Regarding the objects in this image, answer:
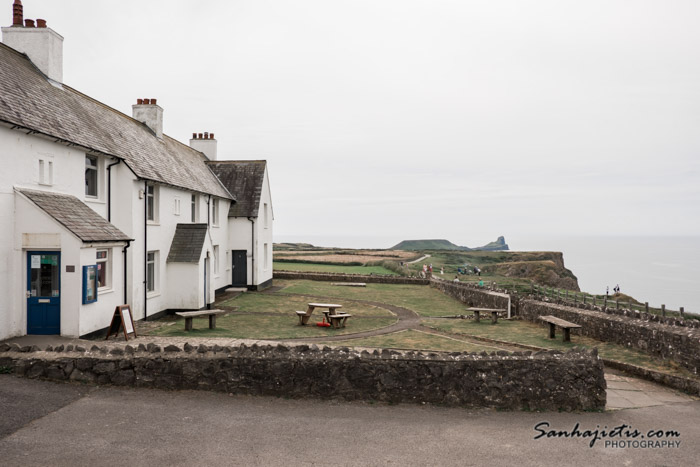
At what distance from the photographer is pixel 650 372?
1189 centimetres

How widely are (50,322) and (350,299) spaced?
1621cm

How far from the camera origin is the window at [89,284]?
1315cm

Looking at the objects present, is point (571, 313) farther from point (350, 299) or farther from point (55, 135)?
point (55, 135)

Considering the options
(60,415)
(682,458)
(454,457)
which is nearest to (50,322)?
(60,415)

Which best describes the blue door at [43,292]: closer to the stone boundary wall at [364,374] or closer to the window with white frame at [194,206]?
the stone boundary wall at [364,374]

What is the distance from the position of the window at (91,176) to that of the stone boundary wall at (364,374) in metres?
7.91

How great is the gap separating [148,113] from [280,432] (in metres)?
22.0

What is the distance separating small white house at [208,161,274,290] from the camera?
29344 mm

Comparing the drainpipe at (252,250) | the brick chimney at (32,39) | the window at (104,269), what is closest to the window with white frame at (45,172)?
the window at (104,269)

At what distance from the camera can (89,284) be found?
535 inches

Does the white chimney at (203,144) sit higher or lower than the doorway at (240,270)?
higher

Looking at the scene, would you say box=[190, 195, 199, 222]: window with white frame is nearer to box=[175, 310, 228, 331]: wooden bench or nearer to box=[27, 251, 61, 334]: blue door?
box=[175, 310, 228, 331]: wooden bench

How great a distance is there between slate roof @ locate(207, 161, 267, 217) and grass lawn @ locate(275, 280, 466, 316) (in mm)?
5753

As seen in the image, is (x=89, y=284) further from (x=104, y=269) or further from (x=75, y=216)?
(x=75, y=216)
